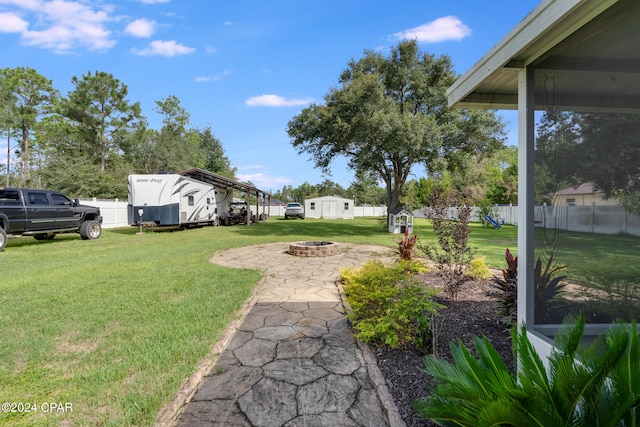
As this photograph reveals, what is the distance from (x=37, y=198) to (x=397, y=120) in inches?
501

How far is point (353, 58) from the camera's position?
50.1ft

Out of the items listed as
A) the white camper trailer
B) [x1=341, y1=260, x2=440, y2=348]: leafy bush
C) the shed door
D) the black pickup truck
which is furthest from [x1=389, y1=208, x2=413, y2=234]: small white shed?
the shed door

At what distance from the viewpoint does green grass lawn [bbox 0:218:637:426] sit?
2064mm

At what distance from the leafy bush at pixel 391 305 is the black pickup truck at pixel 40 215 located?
34.8 ft

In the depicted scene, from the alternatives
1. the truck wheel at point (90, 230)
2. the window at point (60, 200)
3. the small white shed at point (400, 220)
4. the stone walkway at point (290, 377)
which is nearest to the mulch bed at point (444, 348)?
the stone walkway at point (290, 377)

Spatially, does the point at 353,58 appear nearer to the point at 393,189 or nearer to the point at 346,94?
the point at 346,94

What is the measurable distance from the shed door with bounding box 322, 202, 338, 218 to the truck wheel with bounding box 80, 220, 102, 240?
76.2 ft

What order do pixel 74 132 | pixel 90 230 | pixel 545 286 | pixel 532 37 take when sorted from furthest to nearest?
pixel 74 132 < pixel 90 230 < pixel 545 286 < pixel 532 37

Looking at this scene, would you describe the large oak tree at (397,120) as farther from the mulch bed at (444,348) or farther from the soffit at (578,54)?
the soffit at (578,54)

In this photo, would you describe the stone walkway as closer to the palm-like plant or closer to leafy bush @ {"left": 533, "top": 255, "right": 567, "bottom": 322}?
the palm-like plant

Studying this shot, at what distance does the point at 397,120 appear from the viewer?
38.6 ft

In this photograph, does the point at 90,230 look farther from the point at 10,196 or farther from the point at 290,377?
the point at 290,377

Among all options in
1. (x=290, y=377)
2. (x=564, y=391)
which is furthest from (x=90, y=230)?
(x=564, y=391)

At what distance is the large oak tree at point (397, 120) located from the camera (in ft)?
39.9
